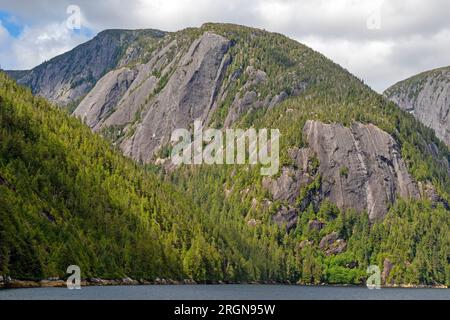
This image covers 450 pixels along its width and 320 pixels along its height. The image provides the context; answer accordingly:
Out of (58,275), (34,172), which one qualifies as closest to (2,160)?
(34,172)

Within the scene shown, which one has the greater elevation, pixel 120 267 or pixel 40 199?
pixel 40 199
